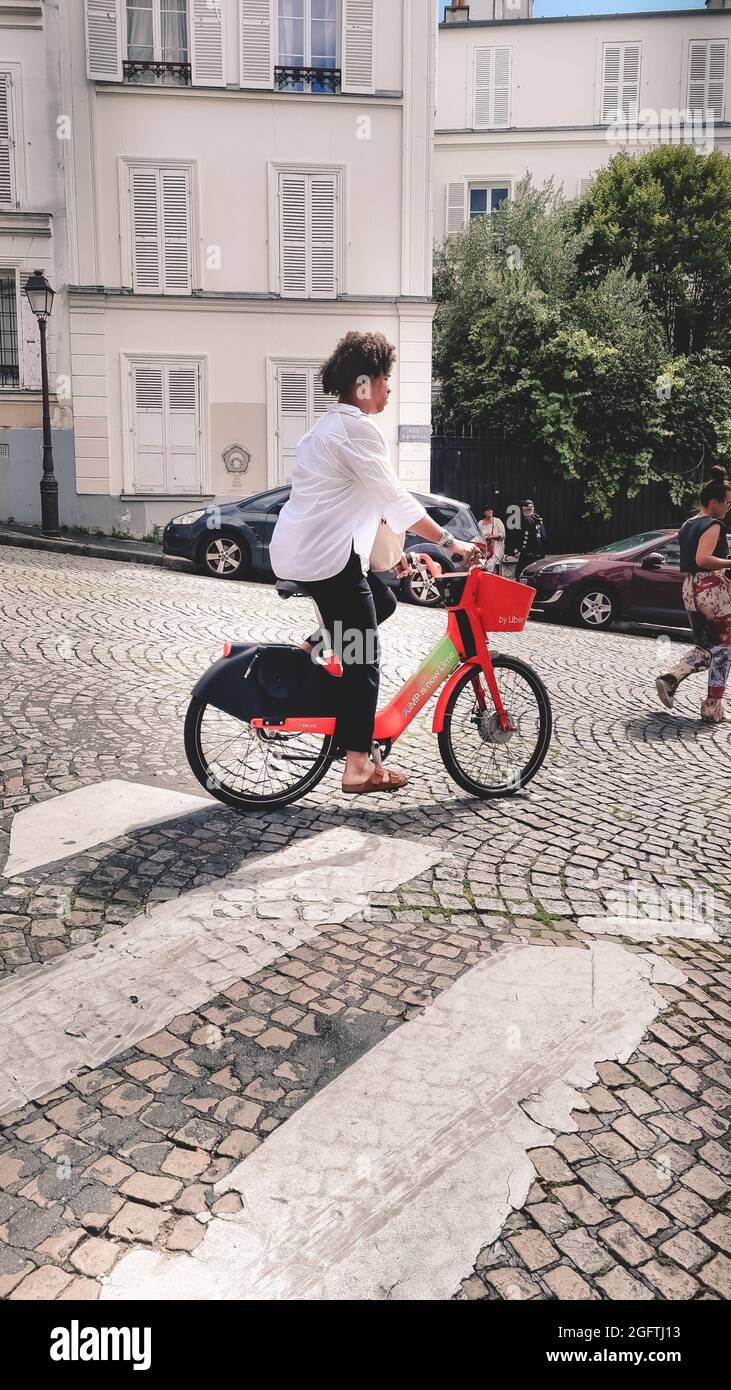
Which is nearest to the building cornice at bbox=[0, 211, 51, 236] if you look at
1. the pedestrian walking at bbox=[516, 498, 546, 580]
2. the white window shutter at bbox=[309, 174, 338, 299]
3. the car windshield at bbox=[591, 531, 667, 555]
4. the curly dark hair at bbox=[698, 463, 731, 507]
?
the white window shutter at bbox=[309, 174, 338, 299]

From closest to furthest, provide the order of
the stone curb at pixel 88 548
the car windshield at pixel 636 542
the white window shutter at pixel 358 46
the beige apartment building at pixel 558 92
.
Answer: the car windshield at pixel 636 542 < the stone curb at pixel 88 548 < the white window shutter at pixel 358 46 < the beige apartment building at pixel 558 92

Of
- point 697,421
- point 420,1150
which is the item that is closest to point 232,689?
point 420,1150

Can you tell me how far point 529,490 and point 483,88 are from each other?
13292 millimetres

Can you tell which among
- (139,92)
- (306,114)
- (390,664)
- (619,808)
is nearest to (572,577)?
Answer: (390,664)

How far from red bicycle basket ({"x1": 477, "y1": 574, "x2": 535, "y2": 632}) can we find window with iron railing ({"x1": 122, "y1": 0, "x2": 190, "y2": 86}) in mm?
17938

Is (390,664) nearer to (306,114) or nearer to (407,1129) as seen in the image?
(407,1129)

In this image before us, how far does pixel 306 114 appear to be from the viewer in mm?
19406

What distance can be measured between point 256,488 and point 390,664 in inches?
510

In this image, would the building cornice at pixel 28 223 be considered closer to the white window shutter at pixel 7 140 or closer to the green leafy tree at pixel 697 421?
the white window shutter at pixel 7 140

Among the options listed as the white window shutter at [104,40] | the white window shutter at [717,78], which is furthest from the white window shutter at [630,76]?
the white window shutter at [104,40]

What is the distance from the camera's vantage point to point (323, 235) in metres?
19.8

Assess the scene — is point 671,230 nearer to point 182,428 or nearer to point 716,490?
point 182,428

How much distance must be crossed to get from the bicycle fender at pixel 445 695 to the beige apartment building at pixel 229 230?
15.9 m

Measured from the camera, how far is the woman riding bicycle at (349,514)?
4.34 meters
